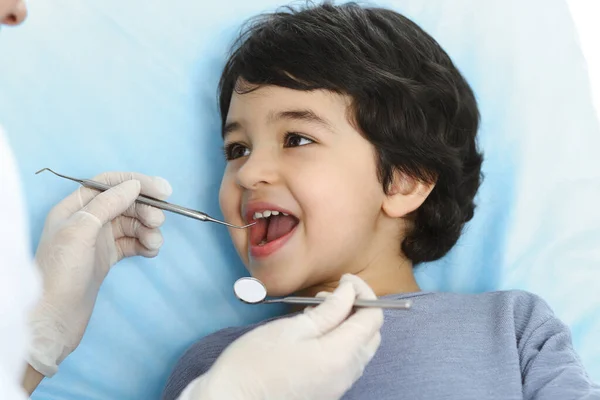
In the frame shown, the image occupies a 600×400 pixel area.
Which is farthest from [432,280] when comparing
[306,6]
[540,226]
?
[306,6]

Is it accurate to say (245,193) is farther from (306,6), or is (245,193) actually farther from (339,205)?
(306,6)

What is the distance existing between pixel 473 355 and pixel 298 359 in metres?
0.43

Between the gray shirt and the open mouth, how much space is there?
0.27m

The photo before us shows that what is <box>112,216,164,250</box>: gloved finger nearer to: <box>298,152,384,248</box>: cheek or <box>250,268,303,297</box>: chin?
<box>250,268,303,297</box>: chin

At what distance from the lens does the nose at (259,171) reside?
143 cm

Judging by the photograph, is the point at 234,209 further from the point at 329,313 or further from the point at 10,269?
the point at 10,269

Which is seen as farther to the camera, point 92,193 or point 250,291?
point 92,193

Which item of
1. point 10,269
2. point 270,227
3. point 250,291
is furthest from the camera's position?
point 270,227

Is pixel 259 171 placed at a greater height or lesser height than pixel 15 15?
lesser

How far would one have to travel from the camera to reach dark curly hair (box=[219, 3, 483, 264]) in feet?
4.91

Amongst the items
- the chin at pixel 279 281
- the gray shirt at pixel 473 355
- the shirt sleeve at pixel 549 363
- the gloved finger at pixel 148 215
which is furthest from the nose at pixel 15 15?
the shirt sleeve at pixel 549 363

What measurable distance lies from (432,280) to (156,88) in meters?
0.85

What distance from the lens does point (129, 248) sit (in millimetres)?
1629

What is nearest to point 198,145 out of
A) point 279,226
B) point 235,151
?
point 235,151
